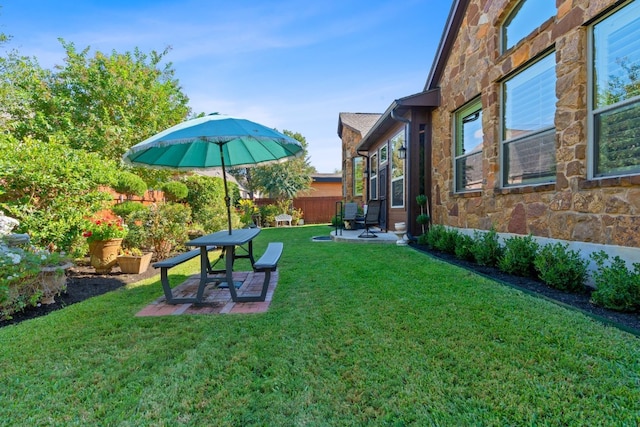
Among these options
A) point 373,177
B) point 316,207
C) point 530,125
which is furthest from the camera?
point 316,207

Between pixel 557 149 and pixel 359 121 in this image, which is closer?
pixel 557 149

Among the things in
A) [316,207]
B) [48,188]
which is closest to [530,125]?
[48,188]

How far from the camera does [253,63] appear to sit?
10328 mm

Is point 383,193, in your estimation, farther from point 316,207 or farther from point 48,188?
point 316,207

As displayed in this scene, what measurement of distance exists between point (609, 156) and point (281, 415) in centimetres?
395

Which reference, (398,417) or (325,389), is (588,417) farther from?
(325,389)

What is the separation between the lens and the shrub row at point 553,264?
8.69ft

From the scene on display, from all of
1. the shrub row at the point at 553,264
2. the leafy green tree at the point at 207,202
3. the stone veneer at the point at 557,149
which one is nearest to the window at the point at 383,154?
the stone veneer at the point at 557,149

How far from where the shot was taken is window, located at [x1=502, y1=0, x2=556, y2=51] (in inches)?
161

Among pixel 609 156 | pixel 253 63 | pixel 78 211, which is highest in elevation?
pixel 253 63

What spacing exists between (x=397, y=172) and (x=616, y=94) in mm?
5509

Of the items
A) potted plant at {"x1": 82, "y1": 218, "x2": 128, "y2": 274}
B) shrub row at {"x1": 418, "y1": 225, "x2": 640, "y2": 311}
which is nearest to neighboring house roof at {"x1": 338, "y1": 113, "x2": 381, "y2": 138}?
shrub row at {"x1": 418, "y1": 225, "x2": 640, "y2": 311}

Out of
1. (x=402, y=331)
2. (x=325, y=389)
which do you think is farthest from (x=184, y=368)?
(x=402, y=331)

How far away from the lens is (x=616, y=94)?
317cm
